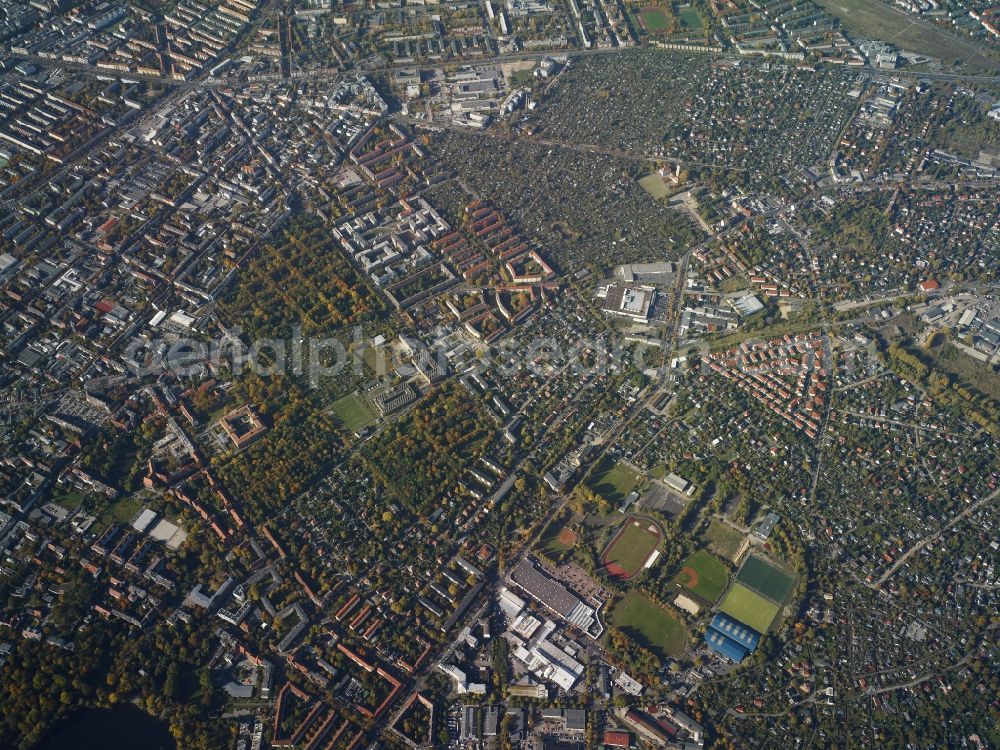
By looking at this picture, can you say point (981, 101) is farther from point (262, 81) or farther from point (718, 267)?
point (262, 81)

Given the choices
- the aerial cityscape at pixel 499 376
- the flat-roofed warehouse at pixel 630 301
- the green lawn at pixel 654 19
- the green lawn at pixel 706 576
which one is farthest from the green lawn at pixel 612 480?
the green lawn at pixel 654 19

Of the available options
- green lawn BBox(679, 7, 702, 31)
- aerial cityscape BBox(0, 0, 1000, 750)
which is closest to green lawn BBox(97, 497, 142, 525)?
aerial cityscape BBox(0, 0, 1000, 750)

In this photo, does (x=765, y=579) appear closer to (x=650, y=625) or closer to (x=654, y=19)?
(x=650, y=625)

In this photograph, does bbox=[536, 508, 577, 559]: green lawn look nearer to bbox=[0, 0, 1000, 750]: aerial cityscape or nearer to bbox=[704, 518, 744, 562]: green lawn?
bbox=[0, 0, 1000, 750]: aerial cityscape

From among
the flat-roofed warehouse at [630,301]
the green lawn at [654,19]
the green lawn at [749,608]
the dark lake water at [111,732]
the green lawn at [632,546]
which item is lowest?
the green lawn at [749,608]

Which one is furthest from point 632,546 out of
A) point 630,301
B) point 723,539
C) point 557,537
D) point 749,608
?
point 630,301

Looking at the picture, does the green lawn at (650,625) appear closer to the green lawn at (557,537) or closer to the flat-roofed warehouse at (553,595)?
the flat-roofed warehouse at (553,595)

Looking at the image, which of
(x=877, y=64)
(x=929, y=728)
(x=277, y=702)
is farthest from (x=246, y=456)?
(x=877, y=64)
